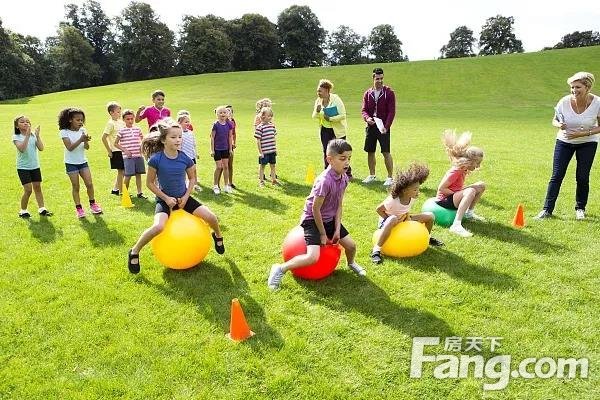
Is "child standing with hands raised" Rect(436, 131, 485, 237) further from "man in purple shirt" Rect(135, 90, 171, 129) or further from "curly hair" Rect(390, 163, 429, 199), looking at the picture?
"man in purple shirt" Rect(135, 90, 171, 129)

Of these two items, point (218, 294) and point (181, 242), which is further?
point (181, 242)

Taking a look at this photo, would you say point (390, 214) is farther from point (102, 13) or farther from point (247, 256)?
point (102, 13)

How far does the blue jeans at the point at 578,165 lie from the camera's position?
7.91 m

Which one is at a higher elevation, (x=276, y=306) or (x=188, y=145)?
(x=188, y=145)

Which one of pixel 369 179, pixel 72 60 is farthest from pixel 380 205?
pixel 72 60

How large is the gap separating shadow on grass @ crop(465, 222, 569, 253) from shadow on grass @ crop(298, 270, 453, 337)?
9.31ft

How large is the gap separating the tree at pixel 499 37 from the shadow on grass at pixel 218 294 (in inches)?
4884

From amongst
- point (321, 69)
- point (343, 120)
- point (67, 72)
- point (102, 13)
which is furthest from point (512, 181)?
point (102, 13)

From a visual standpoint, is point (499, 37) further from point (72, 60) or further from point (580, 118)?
point (580, 118)

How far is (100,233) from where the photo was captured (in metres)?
7.76

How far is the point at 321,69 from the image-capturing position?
63.7 meters

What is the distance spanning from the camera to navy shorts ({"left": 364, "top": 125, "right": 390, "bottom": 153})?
10469mm

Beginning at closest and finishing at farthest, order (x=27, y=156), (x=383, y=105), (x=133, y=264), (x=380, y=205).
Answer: (x=133, y=264), (x=380, y=205), (x=27, y=156), (x=383, y=105)

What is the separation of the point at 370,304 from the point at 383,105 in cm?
625
